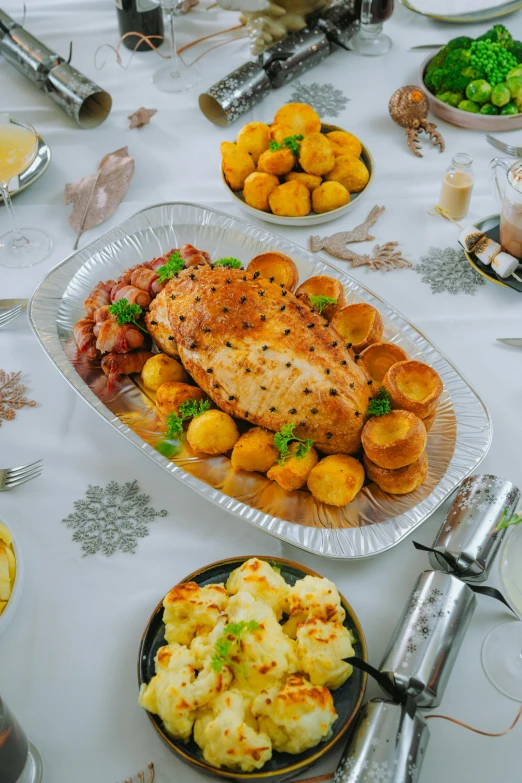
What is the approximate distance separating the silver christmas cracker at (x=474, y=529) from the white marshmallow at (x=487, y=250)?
856 mm

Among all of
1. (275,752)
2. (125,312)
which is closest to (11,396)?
(125,312)

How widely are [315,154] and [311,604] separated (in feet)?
5.15

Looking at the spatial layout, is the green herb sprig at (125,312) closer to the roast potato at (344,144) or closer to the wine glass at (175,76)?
the roast potato at (344,144)

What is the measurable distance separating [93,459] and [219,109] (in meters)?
1.63

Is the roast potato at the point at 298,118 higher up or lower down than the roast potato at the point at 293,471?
higher up

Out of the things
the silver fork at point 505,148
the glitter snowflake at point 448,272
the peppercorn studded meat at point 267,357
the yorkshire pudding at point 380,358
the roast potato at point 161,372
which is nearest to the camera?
the peppercorn studded meat at point 267,357

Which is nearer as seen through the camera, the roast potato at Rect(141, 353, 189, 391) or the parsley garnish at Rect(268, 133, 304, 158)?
the roast potato at Rect(141, 353, 189, 391)

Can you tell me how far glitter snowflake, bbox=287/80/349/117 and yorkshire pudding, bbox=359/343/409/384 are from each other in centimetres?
147

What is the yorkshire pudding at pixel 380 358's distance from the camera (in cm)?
184

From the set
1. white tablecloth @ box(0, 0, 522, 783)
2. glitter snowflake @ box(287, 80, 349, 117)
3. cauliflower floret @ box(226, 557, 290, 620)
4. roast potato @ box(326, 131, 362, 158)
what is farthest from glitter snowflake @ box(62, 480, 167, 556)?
glitter snowflake @ box(287, 80, 349, 117)

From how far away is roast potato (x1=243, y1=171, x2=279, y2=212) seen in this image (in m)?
2.44

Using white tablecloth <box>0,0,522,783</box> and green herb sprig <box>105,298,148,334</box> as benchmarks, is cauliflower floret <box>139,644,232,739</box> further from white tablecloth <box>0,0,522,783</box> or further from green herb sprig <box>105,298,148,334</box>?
green herb sprig <box>105,298,148,334</box>

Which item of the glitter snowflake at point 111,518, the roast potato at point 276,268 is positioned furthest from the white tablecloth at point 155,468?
the roast potato at point 276,268

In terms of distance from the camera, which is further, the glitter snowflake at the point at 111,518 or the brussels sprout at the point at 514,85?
the brussels sprout at the point at 514,85
